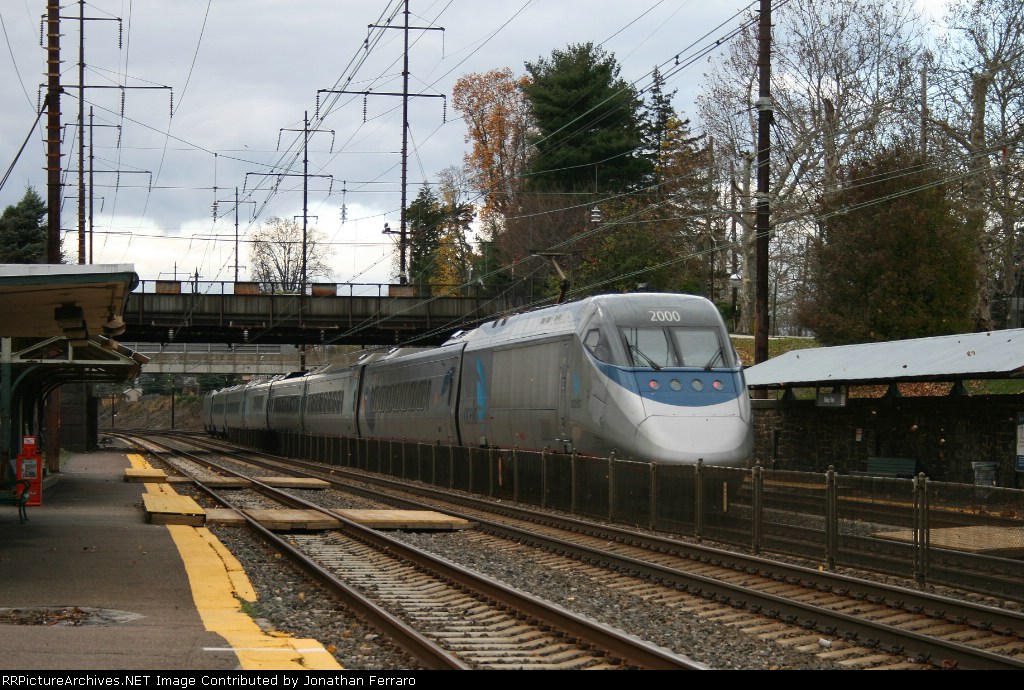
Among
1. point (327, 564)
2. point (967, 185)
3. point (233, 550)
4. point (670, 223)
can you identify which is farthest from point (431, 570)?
point (670, 223)

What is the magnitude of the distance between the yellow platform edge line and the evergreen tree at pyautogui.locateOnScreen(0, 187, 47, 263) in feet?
233

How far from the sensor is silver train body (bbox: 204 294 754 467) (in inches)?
777

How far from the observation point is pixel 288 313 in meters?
53.6

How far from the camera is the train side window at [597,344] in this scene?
2088 centimetres

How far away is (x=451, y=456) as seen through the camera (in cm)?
2866

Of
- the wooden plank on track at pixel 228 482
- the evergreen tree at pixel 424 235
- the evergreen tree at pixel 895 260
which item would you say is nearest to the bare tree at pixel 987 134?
the evergreen tree at pixel 895 260

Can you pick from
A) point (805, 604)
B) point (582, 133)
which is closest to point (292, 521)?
point (805, 604)

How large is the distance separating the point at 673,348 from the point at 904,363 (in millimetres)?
7322

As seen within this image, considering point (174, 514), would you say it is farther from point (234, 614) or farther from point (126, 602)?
point (234, 614)

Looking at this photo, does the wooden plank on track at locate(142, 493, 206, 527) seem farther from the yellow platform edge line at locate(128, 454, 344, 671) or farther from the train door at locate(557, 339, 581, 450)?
the train door at locate(557, 339, 581, 450)

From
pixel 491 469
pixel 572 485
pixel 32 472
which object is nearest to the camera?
pixel 32 472

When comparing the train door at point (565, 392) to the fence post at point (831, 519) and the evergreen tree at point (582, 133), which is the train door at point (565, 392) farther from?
the evergreen tree at point (582, 133)

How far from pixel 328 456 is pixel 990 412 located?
84.1ft

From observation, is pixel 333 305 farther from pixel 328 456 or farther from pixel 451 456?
pixel 451 456
